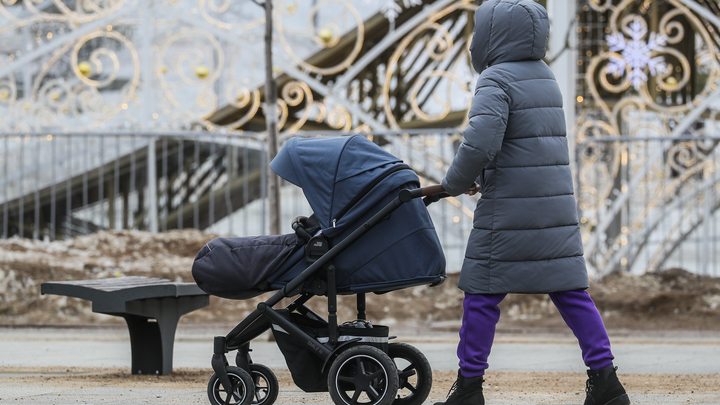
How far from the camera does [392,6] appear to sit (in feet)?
29.4

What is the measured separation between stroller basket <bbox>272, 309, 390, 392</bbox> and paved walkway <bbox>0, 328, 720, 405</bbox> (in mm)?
281

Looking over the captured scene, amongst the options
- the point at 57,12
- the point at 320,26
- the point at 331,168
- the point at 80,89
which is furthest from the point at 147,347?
the point at 57,12

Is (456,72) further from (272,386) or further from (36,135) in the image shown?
(272,386)

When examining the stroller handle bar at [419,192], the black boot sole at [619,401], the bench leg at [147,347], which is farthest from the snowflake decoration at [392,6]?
the black boot sole at [619,401]

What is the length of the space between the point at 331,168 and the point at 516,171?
0.70 m

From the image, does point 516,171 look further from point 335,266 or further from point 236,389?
point 236,389

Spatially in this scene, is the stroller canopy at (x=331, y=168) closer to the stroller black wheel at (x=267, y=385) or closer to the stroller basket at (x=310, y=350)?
the stroller basket at (x=310, y=350)

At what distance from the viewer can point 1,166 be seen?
8.66 m

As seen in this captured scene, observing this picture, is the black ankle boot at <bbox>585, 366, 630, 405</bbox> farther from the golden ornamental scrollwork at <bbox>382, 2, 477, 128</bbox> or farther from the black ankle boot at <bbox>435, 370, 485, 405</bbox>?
the golden ornamental scrollwork at <bbox>382, 2, 477, 128</bbox>

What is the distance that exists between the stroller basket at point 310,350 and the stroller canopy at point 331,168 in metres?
0.42

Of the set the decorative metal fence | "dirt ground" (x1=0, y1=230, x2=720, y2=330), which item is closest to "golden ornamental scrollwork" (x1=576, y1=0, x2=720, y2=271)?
the decorative metal fence

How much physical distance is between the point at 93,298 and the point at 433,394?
5.28 feet

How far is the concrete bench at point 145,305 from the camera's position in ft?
13.4

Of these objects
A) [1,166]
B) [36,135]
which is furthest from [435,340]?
[1,166]
